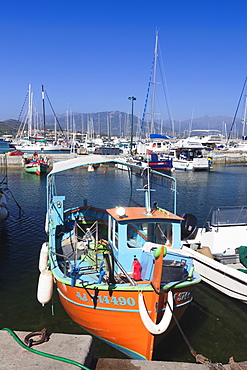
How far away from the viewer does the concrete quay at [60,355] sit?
4.18 metres

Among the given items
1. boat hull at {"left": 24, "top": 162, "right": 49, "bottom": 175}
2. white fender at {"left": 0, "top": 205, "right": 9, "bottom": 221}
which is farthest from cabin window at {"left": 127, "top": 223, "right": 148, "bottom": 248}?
boat hull at {"left": 24, "top": 162, "right": 49, "bottom": 175}

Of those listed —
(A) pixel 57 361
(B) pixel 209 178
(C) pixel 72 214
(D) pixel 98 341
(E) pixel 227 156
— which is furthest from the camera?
(E) pixel 227 156

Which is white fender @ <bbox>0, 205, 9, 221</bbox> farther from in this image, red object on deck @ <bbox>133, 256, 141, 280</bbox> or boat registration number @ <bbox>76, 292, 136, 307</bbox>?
red object on deck @ <bbox>133, 256, 141, 280</bbox>

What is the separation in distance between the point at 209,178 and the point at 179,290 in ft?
147

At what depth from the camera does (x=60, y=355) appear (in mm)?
4379

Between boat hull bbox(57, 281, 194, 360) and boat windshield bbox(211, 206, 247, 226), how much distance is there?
6.77 metres

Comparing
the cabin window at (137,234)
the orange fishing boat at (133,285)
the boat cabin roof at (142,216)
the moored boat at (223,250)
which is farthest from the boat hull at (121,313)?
the moored boat at (223,250)

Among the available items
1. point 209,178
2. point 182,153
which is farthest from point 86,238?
point 182,153

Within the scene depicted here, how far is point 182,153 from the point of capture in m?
67.6

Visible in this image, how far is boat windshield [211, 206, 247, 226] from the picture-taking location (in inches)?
603

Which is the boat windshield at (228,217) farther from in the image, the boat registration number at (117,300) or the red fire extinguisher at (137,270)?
the boat registration number at (117,300)

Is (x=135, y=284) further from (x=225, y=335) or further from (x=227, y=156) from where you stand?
(x=227, y=156)

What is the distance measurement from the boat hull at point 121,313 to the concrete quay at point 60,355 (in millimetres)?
3252

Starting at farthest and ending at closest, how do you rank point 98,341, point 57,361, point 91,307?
point 98,341 < point 91,307 < point 57,361
